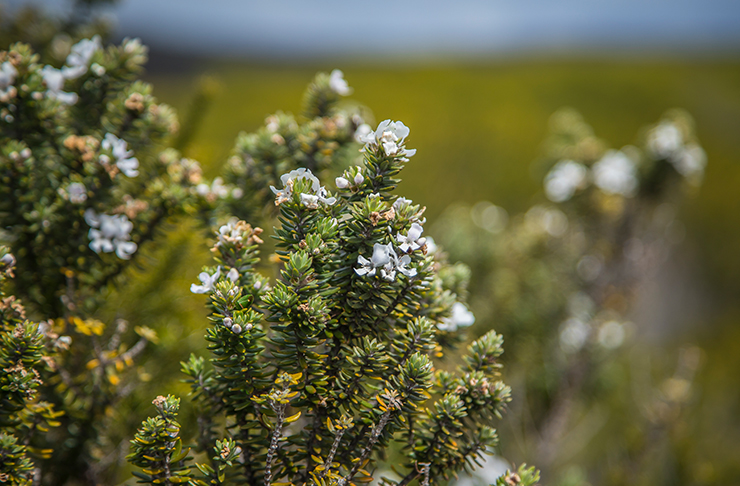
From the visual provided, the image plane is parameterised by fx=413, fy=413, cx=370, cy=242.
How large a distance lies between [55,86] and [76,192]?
0.47m

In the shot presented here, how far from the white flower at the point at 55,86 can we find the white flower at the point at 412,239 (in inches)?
59.1

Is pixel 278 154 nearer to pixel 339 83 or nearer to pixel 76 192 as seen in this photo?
pixel 339 83

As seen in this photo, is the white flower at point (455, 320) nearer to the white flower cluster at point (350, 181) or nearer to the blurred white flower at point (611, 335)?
the white flower cluster at point (350, 181)

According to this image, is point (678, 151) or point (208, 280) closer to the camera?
point (208, 280)

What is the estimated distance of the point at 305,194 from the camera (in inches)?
43.3

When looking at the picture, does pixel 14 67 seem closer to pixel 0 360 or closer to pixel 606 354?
pixel 0 360

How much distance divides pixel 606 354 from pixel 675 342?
36.1ft

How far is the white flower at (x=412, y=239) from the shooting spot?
3.47 ft

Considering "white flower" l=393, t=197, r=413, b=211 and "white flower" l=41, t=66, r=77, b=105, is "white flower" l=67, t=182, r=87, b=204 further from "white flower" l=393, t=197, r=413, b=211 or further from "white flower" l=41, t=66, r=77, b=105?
"white flower" l=393, t=197, r=413, b=211

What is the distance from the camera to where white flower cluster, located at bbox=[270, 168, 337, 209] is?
1.10 meters

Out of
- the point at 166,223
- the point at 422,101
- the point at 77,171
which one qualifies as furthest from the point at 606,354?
the point at 422,101

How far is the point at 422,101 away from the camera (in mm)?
23828

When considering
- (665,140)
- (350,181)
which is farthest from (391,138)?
(665,140)

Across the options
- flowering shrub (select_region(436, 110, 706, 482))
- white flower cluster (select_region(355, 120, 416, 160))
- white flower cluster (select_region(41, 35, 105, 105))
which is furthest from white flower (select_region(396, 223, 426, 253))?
flowering shrub (select_region(436, 110, 706, 482))
